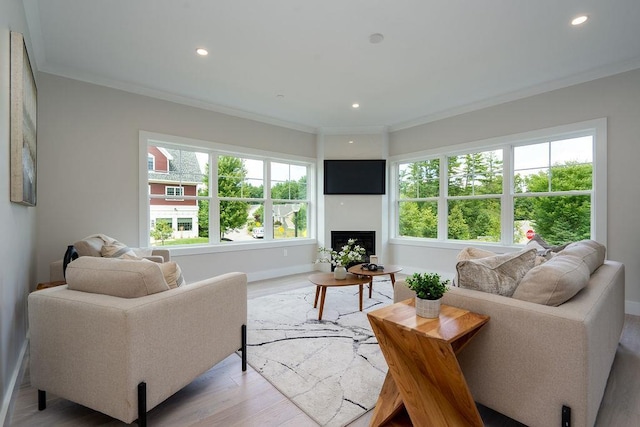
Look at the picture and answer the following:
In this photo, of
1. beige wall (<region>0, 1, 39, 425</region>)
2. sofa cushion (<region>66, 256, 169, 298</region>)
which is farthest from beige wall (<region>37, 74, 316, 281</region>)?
sofa cushion (<region>66, 256, 169, 298</region>)

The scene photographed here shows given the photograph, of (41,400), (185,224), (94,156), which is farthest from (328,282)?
(94,156)

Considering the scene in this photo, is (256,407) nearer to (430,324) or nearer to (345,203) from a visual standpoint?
(430,324)

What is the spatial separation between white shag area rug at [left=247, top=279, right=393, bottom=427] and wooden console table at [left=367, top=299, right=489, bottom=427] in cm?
32

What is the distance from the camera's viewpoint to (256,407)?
70.5 inches

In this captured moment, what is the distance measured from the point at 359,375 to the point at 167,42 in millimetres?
3353

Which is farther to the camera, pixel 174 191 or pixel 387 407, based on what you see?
pixel 174 191

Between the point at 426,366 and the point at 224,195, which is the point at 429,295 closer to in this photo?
the point at 426,366

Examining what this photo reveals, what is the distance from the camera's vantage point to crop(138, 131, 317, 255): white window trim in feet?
12.9

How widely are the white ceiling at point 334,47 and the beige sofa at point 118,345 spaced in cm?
224

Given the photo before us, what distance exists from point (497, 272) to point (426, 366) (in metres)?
0.66

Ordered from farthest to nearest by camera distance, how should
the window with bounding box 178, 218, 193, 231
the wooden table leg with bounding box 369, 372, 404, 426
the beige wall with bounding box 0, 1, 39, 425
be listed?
the window with bounding box 178, 218, 193, 231, the beige wall with bounding box 0, 1, 39, 425, the wooden table leg with bounding box 369, 372, 404, 426

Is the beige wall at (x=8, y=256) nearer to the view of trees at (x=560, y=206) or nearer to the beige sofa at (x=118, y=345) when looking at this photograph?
the beige sofa at (x=118, y=345)

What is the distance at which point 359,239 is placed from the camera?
555 cm

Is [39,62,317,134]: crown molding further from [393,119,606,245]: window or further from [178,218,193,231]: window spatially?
[393,119,606,245]: window
